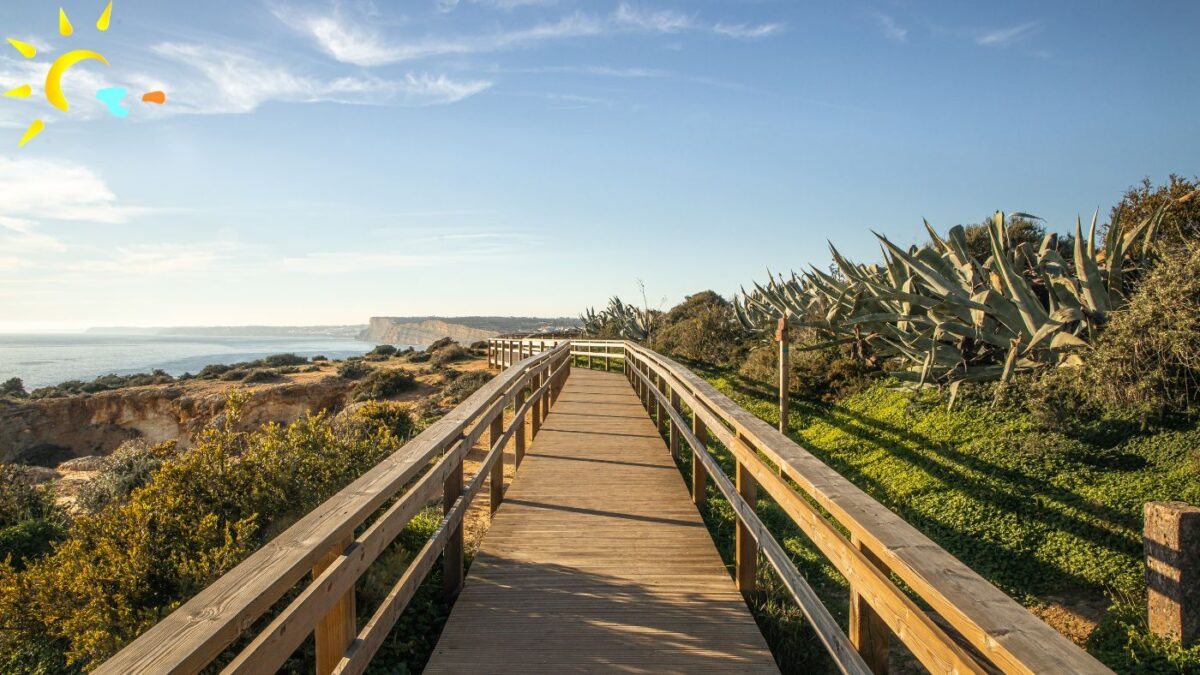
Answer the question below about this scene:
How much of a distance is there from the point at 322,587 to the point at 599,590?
2124mm

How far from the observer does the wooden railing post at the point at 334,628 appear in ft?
6.76

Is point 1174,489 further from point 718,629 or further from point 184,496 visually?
point 184,496

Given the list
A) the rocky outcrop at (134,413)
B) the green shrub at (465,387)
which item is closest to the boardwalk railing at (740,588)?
the green shrub at (465,387)

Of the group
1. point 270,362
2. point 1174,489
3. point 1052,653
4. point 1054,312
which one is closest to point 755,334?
point 1054,312

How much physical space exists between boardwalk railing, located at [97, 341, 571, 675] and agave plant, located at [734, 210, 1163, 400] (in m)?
6.12

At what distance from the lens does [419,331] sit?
132000 millimetres

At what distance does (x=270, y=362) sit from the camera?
1555 inches

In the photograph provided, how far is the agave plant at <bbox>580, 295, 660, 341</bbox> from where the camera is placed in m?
26.1

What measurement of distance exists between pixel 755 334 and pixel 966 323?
8945 millimetres

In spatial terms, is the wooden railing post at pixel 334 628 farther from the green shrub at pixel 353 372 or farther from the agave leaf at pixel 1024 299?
the green shrub at pixel 353 372

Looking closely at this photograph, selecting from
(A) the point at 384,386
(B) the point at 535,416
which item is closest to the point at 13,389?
(A) the point at 384,386

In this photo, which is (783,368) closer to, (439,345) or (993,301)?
(993,301)

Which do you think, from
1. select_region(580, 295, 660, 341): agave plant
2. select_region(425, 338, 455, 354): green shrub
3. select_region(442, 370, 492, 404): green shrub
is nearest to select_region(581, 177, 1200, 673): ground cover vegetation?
select_region(442, 370, 492, 404): green shrub

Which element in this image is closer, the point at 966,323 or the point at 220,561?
the point at 220,561
